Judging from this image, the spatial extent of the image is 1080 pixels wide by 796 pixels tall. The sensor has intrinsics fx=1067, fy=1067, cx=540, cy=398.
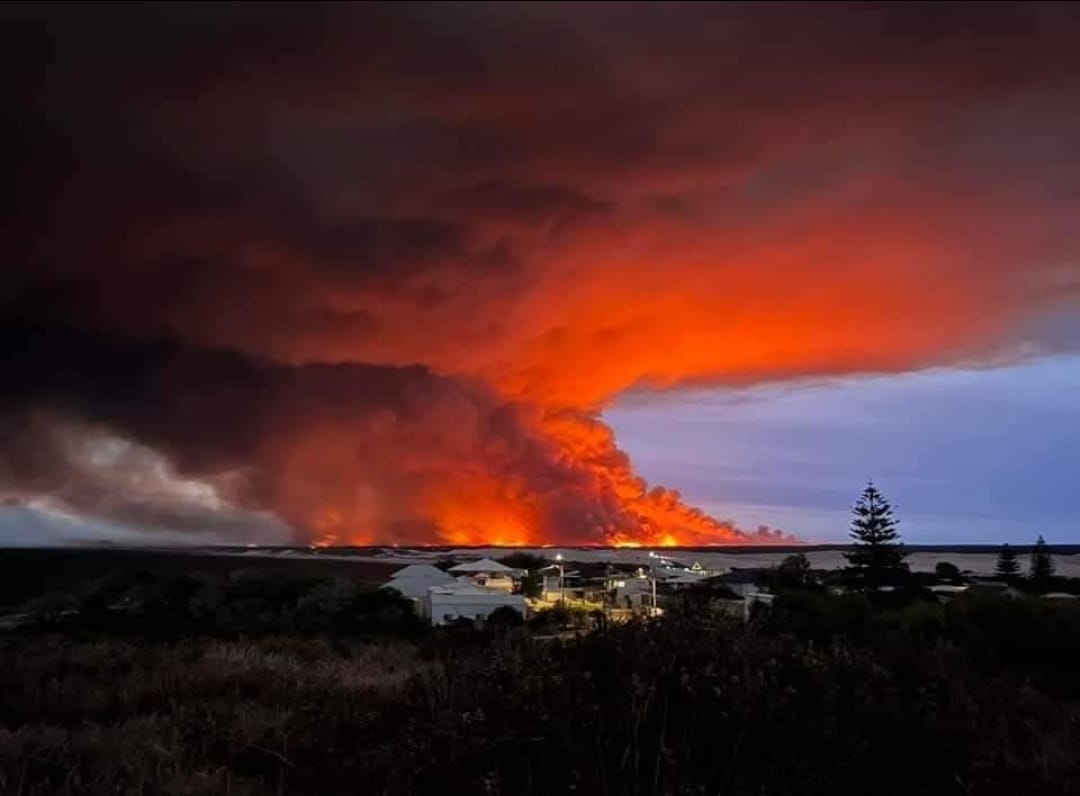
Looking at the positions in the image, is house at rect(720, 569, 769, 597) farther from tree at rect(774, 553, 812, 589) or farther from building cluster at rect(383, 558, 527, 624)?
building cluster at rect(383, 558, 527, 624)

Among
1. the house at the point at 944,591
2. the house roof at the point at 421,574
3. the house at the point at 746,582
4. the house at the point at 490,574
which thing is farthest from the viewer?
the house at the point at 490,574

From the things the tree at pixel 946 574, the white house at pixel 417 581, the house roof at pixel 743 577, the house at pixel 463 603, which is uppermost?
the tree at pixel 946 574

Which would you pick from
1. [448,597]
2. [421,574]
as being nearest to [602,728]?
[448,597]

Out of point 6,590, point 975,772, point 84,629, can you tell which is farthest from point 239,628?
point 6,590

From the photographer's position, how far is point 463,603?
31.1m

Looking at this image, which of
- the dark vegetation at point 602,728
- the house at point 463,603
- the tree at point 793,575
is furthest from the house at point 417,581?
the dark vegetation at point 602,728

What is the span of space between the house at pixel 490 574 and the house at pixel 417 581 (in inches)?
87.3

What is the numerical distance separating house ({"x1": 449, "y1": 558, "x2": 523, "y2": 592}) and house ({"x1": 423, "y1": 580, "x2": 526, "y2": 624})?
29.4ft

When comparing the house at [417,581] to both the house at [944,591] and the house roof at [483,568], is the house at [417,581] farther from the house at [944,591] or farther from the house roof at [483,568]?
the house at [944,591]

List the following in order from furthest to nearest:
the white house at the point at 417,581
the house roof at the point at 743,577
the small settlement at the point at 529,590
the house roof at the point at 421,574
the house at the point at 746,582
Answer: the house roof at the point at 421,574, the house roof at the point at 743,577, the white house at the point at 417,581, the house at the point at 746,582, the small settlement at the point at 529,590

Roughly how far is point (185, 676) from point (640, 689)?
6162 millimetres

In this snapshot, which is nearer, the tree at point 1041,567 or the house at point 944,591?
the house at point 944,591

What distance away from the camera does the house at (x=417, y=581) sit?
34.8m

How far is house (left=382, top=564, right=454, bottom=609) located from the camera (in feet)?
114
